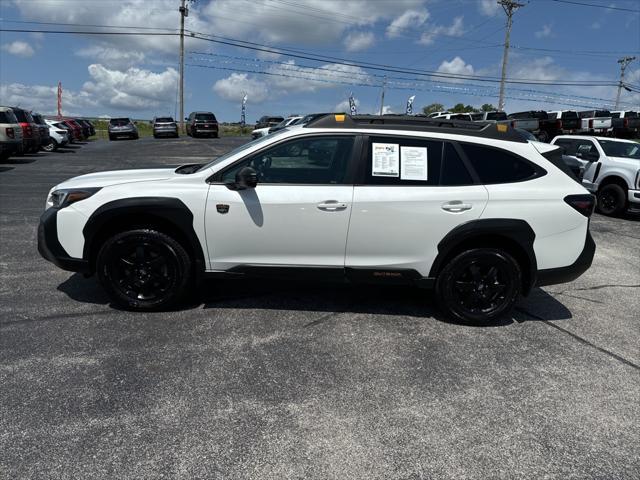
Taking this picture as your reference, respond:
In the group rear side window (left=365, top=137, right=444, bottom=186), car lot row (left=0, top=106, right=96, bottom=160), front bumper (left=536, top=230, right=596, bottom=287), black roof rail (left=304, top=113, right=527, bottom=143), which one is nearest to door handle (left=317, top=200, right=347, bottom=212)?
rear side window (left=365, top=137, right=444, bottom=186)

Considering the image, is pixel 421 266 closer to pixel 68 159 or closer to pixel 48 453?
pixel 48 453

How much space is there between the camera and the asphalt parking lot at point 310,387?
2.54 metres

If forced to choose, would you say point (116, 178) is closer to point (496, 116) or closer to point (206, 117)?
point (496, 116)

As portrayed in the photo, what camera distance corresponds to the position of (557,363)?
3.71 metres

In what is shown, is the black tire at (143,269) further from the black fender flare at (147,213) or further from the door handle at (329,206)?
the door handle at (329,206)

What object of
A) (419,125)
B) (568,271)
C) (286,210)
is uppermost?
(419,125)

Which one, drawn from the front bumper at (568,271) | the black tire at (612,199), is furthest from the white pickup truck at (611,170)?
the front bumper at (568,271)

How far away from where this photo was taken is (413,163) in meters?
4.18

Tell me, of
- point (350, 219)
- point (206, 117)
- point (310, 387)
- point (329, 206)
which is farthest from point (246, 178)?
point (206, 117)

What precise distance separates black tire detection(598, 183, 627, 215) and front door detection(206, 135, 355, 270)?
8.81 m

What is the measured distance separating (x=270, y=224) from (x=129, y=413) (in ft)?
5.97

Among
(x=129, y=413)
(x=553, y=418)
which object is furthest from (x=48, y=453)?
(x=553, y=418)

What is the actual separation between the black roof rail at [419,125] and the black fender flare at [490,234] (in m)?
0.78

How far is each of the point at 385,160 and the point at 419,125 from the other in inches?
20.2
